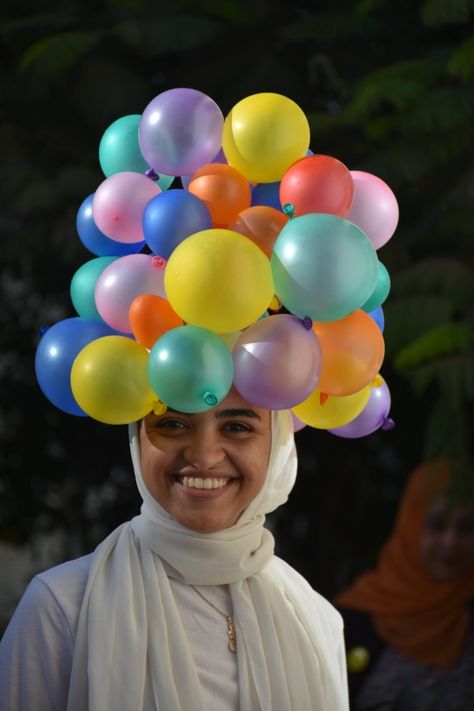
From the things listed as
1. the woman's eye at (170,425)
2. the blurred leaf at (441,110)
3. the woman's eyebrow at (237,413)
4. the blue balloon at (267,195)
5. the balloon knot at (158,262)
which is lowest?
the woman's eye at (170,425)

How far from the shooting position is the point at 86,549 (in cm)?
560

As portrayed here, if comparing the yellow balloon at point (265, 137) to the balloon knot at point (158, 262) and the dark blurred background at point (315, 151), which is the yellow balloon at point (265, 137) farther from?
the dark blurred background at point (315, 151)

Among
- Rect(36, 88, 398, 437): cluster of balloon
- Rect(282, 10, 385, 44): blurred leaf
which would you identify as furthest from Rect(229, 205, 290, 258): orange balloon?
Rect(282, 10, 385, 44): blurred leaf

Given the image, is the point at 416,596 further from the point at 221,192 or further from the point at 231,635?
the point at 221,192

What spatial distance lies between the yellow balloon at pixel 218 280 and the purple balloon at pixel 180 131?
219mm

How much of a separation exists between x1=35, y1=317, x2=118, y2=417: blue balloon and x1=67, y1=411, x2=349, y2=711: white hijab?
5.6 inches

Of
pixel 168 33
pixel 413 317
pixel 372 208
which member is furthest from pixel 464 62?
pixel 372 208

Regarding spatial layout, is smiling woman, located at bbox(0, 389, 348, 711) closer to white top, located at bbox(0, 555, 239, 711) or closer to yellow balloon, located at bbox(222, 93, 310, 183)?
white top, located at bbox(0, 555, 239, 711)

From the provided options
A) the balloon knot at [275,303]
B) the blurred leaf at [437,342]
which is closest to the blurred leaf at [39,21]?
the blurred leaf at [437,342]

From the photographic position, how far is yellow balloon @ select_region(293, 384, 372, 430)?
214 centimetres

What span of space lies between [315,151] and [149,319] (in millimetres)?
2687

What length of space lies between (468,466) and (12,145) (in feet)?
7.54

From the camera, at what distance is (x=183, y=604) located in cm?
207

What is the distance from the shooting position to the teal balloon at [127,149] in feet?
7.22
